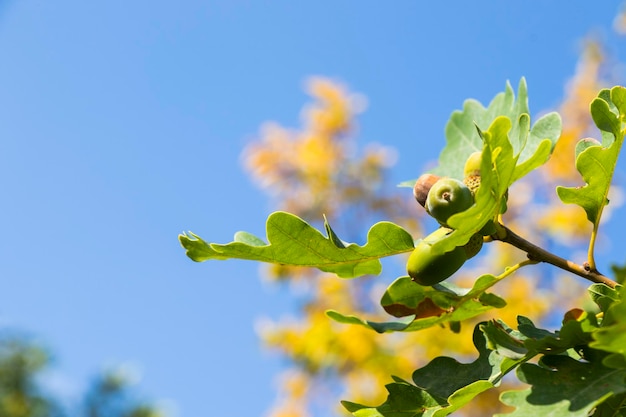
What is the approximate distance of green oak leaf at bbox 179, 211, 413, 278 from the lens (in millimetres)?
1196

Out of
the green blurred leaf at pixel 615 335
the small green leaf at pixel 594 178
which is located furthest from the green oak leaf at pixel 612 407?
the small green leaf at pixel 594 178

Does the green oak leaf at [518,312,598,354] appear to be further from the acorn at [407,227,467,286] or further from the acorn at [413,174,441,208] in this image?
the acorn at [413,174,441,208]

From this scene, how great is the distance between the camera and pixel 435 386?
1.21 metres

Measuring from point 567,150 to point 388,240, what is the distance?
9.68 meters

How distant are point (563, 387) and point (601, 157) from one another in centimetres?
42

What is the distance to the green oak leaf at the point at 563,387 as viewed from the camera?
901 mm

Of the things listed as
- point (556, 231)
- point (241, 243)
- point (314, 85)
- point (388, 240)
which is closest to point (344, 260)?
point (388, 240)

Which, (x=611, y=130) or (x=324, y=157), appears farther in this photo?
(x=324, y=157)

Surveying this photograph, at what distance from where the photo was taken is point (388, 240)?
1.23 m

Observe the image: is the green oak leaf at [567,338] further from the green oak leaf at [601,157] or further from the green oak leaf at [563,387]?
the green oak leaf at [601,157]

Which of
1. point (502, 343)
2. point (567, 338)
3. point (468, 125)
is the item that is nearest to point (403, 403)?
point (502, 343)

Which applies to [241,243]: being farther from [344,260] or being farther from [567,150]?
[567,150]

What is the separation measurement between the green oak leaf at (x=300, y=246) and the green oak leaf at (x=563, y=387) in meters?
0.32

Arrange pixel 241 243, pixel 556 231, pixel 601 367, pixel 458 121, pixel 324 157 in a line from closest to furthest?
pixel 601 367
pixel 241 243
pixel 458 121
pixel 556 231
pixel 324 157
